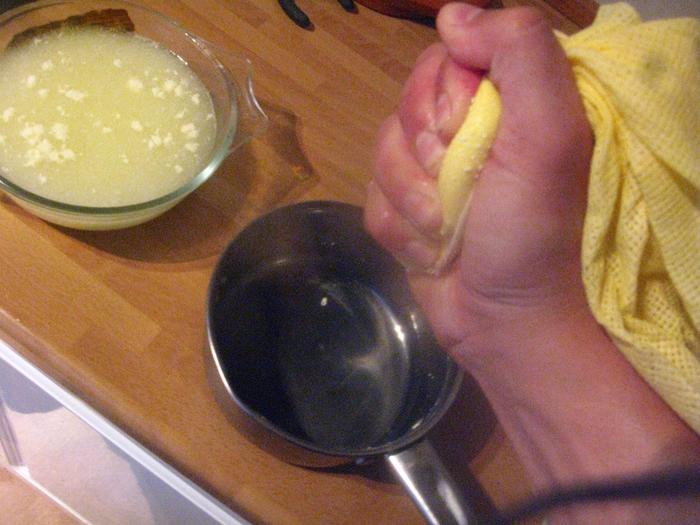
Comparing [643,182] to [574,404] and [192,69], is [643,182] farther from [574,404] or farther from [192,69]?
[192,69]

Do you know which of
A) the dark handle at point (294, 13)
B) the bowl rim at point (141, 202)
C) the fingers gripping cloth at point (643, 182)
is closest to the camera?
the fingers gripping cloth at point (643, 182)

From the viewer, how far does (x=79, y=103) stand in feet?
1.73

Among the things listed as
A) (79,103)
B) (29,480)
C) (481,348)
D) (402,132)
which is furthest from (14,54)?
(29,480)

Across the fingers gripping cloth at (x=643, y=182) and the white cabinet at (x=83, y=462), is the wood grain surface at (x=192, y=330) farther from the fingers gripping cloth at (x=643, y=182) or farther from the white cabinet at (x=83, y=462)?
the fingers gripping cloth at (x=643, y=182)

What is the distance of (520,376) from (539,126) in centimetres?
17

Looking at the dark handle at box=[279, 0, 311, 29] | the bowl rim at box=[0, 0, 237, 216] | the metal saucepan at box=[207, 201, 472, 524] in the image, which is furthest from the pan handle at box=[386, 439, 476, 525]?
the dark handle at box=[279, 0, 311, 29]

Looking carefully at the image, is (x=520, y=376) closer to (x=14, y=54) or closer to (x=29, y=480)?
(x=14, y=54)

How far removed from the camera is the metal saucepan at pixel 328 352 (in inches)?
17.0

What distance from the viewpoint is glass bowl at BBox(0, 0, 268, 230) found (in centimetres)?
48

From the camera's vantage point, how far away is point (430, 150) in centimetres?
43

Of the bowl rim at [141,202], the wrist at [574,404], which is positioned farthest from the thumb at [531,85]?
the bowl rim at [141,202]

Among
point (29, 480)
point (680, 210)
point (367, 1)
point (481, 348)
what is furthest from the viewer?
point (29, 480)

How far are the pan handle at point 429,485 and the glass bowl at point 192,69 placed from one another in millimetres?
242

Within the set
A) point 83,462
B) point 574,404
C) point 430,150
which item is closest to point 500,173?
point 430,150
